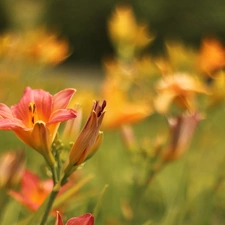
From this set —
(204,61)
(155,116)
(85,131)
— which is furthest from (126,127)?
(155,116)

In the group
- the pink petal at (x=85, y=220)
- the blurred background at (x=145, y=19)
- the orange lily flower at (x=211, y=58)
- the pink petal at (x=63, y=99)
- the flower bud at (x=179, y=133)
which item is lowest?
the blurred background at (x=145, y=19)

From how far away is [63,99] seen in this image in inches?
18.4

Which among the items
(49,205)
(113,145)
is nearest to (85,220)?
(49,205)

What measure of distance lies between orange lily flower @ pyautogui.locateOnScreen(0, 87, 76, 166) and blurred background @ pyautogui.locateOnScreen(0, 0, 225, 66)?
15.8 ft

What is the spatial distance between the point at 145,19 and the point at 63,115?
4.98m

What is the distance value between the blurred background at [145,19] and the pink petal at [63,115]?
15.9 feet

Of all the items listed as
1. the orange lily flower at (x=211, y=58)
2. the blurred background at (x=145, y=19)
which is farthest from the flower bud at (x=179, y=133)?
the blurred background at (x=145, y=19)

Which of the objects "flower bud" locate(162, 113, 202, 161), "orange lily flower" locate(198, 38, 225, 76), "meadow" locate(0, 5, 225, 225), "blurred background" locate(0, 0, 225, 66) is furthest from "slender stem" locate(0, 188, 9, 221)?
"blurred background" locate(0, 0, 225, 66)

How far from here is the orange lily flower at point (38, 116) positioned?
0.46m

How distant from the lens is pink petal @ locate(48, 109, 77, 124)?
43 centimetres

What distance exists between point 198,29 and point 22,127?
5.10 meters

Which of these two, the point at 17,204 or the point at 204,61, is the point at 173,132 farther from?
the point at 204,61

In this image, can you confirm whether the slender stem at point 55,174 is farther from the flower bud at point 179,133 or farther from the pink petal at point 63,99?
the flower bud at point 179,133

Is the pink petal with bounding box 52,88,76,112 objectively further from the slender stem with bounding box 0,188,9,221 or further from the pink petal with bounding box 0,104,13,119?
the slender stem with bounding box 0,188,9,221
